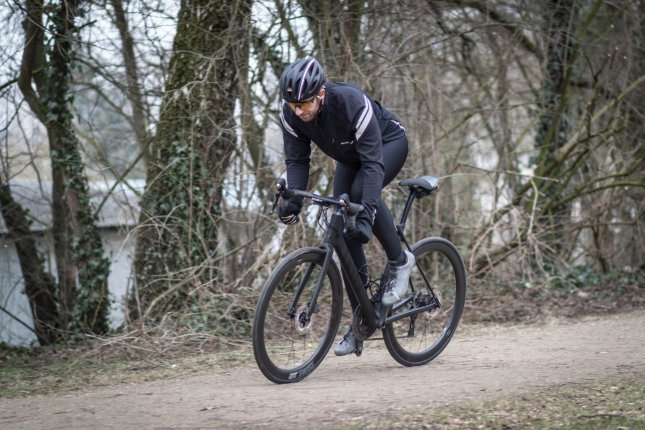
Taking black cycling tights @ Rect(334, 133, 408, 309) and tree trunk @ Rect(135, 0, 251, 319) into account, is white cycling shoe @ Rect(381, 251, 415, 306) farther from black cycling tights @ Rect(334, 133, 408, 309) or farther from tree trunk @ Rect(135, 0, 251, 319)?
tree trunk @ Rect(135, 0, 251, 319)

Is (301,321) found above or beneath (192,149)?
beneath

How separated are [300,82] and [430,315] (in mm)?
2123

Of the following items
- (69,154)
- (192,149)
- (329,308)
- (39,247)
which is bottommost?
(329,308)

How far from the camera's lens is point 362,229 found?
503cm

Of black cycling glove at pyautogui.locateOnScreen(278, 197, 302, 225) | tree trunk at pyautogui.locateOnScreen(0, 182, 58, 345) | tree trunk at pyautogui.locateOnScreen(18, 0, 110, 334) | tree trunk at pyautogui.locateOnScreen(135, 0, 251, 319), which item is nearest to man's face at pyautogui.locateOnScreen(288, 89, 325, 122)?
black cycling glove at pyautogui.locateOnScreen(278, 197, 302, 225)

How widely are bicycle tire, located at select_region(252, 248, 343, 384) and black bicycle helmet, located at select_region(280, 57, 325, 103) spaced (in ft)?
2.97

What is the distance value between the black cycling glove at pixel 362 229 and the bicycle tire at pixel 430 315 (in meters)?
0.78

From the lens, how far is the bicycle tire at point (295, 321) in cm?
497

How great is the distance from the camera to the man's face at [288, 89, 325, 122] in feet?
16.2

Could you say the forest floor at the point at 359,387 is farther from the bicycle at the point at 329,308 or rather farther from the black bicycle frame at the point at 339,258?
the black bicycle frame at the point at 339,258

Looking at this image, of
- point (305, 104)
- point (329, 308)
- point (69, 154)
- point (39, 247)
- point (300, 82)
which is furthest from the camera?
point (39, 247)

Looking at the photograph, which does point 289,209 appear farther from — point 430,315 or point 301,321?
point 430,315

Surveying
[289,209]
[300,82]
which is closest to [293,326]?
[289,209]

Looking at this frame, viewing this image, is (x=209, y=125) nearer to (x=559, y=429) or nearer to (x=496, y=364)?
(x=496, y=364)
